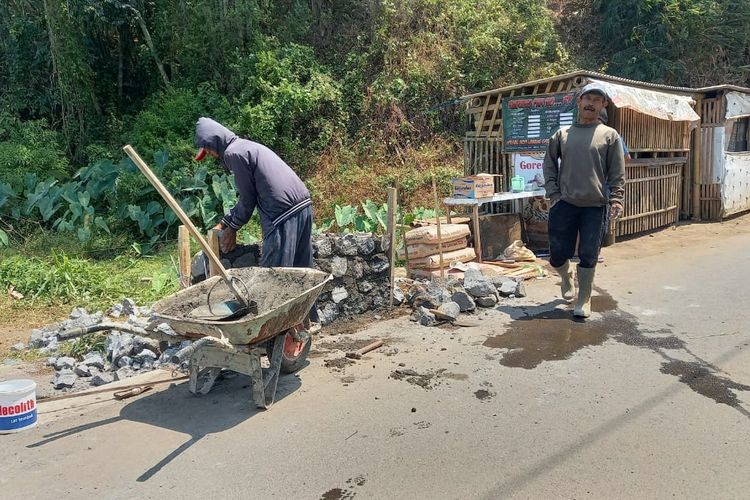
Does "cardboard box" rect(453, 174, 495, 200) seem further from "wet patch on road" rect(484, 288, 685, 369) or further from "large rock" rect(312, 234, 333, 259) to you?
"large rock" rect(312, 234, 333, 259)

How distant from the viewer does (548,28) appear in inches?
651

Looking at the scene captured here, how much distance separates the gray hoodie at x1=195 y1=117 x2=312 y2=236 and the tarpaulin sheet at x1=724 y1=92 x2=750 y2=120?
10964 mm

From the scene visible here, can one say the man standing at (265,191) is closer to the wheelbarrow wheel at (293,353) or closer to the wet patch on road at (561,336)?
the wheelbarrow wheel at (293,353)

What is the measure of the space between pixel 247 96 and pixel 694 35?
42.1 feet

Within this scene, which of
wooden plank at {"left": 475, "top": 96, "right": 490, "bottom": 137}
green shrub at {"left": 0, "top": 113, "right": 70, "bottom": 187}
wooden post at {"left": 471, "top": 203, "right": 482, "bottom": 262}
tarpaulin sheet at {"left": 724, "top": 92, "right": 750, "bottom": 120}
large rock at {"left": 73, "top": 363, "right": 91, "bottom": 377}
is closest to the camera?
large rock at {"left": 73, "top": 363, "right": 91, "bottom": 377}

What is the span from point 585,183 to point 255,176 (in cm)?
324

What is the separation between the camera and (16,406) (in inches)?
163

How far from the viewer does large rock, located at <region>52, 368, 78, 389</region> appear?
5066 millimetres

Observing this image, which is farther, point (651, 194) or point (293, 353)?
point (651, 194)

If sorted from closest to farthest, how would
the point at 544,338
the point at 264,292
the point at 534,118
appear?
1. the point at 264,292
2. the point at 544,338
3. the point at 534,118

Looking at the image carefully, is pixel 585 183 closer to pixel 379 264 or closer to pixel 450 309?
pixel 450 309

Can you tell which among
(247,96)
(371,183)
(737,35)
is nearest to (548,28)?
(737,35)

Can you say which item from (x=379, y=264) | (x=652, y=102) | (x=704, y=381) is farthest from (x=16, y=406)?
(x=652, y=102)

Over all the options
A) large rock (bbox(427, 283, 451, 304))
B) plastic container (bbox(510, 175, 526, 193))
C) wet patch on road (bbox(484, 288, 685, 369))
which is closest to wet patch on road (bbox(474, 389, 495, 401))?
wet patch on road (bbox(484, 288, 685, 369))
